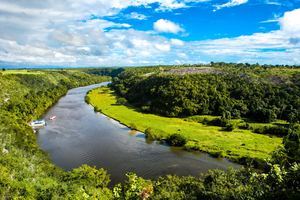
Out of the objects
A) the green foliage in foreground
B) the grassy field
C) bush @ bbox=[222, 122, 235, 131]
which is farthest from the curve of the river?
bush @ bbox=[222, 122, 235, 131]

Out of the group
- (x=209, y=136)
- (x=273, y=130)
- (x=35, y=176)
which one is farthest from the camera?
(x=273, y=130)

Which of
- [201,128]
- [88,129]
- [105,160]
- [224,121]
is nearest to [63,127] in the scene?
[88,129]

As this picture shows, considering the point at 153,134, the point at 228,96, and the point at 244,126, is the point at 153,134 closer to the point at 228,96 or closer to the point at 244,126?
the point at 244,126

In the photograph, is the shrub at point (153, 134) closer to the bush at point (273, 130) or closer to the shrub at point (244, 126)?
the shrub at point (244, 126)

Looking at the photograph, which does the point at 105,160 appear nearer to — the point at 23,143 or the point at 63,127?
the point at 23,143

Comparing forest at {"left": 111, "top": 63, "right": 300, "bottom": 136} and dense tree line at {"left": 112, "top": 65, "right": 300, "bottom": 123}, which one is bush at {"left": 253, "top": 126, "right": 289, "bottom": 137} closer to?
forest at {"left": 111, "top": 63, "right": 300, "bottom": 136}

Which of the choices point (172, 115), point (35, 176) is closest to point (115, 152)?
point (35, 176)
